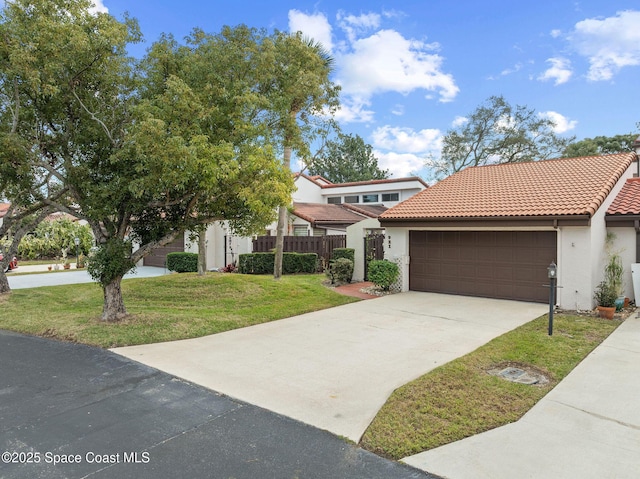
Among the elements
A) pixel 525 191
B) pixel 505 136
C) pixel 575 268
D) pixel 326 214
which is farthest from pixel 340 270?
pixel 505 136

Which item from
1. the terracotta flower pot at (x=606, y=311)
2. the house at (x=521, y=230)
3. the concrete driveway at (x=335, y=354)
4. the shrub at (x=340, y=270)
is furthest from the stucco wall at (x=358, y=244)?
the terracotta flower pot at (x=606, y=311)

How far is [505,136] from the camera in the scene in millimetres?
32656

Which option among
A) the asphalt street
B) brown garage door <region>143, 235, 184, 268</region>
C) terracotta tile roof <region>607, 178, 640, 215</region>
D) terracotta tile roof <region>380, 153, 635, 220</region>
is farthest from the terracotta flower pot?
brown garage door <region>143, 235, 184, 268</region>

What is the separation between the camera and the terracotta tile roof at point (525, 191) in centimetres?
1027

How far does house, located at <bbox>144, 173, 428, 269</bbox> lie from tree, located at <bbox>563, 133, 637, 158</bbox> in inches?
482

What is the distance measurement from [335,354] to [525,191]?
838 centimetres

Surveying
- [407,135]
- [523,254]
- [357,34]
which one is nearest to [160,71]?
[357,34]

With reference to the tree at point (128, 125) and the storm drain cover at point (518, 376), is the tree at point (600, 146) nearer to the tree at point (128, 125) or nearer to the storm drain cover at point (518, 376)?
the tree at point (128, 125)

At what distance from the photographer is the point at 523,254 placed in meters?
10.9

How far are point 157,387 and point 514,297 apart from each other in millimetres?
9420

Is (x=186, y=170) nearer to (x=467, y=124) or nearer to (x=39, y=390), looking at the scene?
(x=39, y=390)

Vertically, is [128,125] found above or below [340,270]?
above

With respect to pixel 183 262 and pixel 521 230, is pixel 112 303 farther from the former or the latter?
pixel 521 230

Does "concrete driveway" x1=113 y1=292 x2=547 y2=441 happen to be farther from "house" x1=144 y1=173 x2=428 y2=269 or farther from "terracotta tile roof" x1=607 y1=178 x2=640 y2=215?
"house" x1=144 y1=173 x2=428 y2=269
